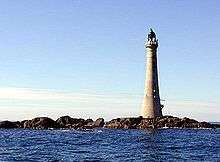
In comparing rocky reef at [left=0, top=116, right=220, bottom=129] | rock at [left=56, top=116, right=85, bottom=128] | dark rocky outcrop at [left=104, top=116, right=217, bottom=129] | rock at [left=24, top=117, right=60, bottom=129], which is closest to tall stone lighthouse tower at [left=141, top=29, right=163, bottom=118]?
dark rocky outcrop at [left=104, top=116, right=217, bottom=129]

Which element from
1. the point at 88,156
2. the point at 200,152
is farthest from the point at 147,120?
the point at 88,156

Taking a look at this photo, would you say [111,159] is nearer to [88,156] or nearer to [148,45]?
[88,156]

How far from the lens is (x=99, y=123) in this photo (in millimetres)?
115500

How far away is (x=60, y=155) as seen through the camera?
142 feet

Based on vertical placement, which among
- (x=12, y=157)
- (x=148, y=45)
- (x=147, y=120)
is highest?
(x=148, y=45)

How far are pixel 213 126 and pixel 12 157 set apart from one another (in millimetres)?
81396

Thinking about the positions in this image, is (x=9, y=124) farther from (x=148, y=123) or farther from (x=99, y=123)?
(x=148, y=123)

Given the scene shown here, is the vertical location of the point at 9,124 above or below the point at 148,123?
above

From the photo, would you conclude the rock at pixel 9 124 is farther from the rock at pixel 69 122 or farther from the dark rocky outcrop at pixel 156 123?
the dark rocky outcrop at pixel 156 123

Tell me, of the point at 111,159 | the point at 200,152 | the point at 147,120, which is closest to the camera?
the point at 111,159

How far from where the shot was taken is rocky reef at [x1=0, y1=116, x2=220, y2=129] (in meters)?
104

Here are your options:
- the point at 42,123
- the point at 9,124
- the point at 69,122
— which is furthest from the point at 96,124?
the point at 9,124

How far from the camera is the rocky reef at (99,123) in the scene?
10400cm

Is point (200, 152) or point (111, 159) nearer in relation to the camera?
point (111, 159)
